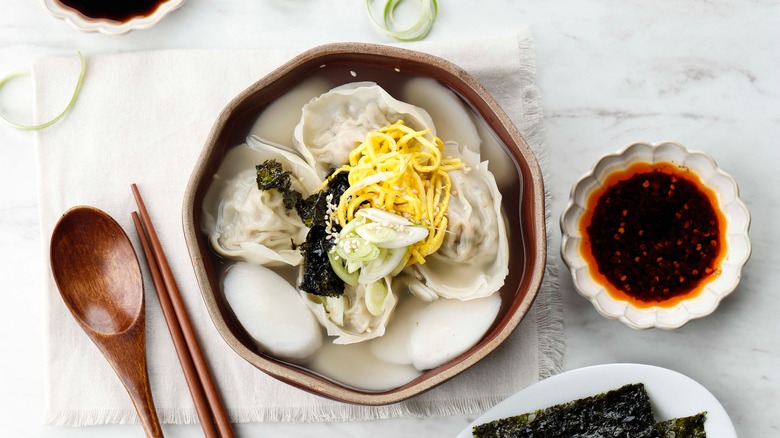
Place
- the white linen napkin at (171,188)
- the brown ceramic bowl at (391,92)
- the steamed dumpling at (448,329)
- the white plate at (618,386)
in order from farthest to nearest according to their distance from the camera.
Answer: the white linen napkin at (171,188) < the white plate at (618,386) < the steamed dumpling at (448,329) < the brown ceramic bowl at (391,92)

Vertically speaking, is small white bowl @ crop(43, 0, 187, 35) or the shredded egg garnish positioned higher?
small white bowl @ crop(43, 0, 187, 35)

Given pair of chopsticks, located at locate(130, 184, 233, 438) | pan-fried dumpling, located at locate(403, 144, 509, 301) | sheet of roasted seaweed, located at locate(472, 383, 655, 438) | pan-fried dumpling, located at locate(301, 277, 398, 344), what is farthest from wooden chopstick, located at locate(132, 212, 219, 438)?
sheet of roasted seaweed, located at locate(472, 383, 655, 438)

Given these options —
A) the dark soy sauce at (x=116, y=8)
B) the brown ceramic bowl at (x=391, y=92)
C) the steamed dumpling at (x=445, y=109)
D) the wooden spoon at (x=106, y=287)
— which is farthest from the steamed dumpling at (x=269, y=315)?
the dark soy sauce at (x=116, y=8)

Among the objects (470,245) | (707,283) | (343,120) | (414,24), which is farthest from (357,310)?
(707,283)

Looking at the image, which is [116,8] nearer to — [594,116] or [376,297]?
[376,297]

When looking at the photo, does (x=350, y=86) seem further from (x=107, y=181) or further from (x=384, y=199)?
(x=107, y=181)

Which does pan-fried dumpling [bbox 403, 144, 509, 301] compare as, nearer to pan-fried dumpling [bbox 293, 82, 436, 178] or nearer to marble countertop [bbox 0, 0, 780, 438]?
pan-fried dumpling [bbox 293, 82, 436, 178]

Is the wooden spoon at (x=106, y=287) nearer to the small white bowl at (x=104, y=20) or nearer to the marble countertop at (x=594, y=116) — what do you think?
the marble countertop at (x=594, y=116)

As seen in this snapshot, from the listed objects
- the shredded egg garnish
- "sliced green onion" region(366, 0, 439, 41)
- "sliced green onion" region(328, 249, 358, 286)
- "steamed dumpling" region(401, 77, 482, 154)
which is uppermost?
"sliced green onion" region(366, 0, 439, 41)

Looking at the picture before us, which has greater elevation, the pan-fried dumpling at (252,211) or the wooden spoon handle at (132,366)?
the pan-fried dumpling at (252,211)
